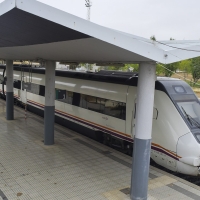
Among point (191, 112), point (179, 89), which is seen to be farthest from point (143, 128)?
point (179, 89)

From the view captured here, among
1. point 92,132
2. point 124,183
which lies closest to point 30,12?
point 124,183

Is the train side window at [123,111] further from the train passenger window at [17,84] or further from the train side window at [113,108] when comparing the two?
the train passenger window at [17,84]

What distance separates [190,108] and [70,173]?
11.7 feet

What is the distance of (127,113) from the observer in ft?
26.1

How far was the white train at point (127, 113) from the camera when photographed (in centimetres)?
650

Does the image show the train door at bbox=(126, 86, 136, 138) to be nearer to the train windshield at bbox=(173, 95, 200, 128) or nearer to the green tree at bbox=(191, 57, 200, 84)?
the train windshield at bbox=(173, 95, 200, 128)

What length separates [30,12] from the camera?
3.28 m

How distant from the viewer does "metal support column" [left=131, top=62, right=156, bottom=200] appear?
16.3 feet

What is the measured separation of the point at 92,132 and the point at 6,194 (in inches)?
176

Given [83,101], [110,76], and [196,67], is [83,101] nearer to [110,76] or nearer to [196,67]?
[110,76]

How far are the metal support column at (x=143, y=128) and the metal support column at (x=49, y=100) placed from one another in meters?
3.97

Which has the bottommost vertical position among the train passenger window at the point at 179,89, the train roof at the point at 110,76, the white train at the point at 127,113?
the white train at the point at 127,113

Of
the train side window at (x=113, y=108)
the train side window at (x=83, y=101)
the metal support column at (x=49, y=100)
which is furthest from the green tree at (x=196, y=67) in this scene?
the metal support column at (x=49, y=100)

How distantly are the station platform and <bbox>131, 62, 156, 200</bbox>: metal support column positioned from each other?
0.42 meters
